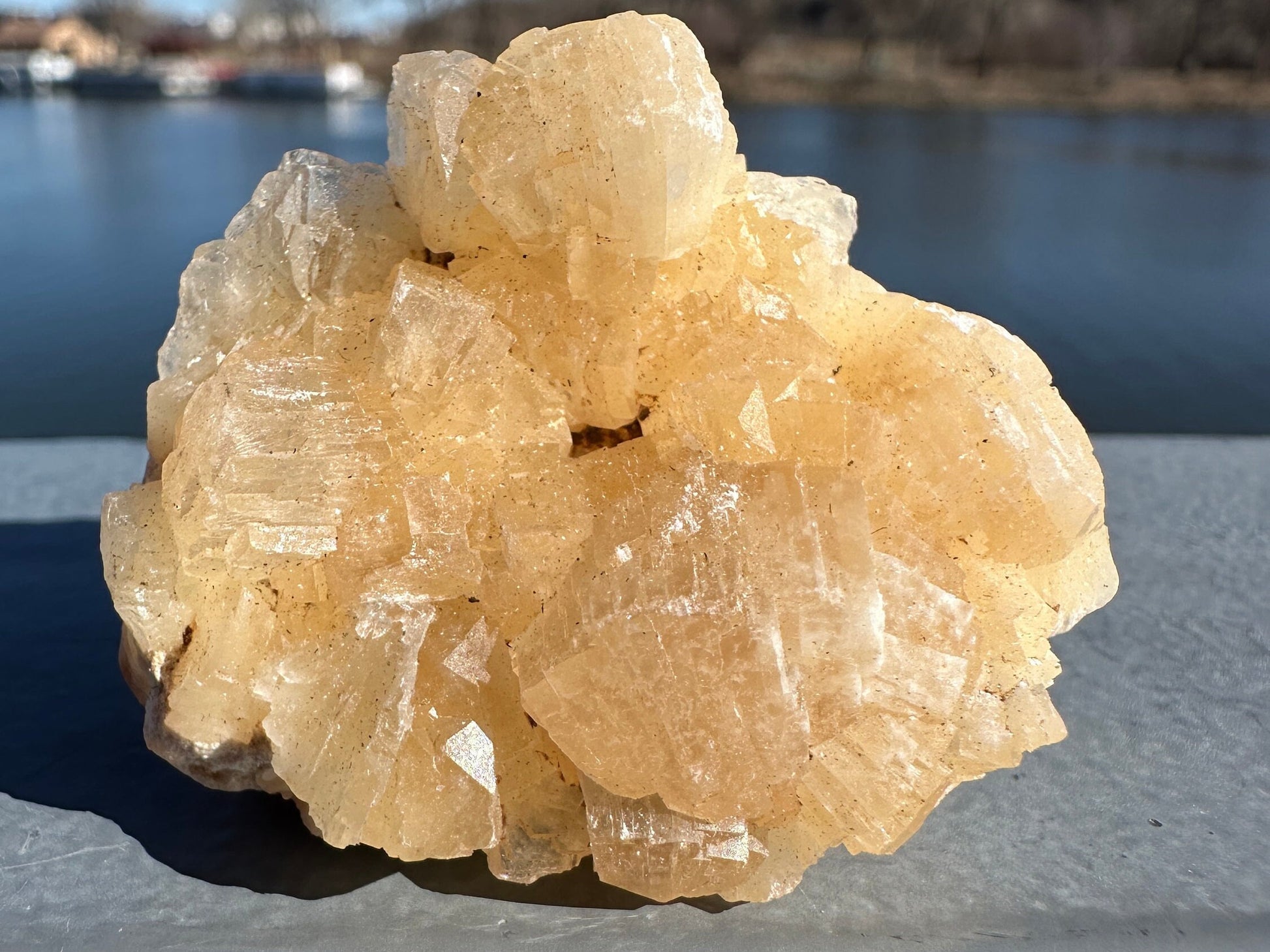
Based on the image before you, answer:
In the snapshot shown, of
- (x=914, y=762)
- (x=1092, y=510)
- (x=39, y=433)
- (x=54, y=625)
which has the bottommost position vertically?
(x=39, y=433)

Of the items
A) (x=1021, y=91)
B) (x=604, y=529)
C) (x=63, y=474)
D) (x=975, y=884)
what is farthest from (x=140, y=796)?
(x=1021, y=91)

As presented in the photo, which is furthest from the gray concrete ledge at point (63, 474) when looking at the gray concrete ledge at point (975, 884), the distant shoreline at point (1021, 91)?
the distant shoreline at point (1021, 91)

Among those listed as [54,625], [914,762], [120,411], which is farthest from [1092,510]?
[120,411]

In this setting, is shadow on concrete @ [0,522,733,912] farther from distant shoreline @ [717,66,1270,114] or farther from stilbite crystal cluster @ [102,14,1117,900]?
distant shoreline @ [717,66,1270,114]

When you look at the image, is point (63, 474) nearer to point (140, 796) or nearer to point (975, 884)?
point (140, 796)

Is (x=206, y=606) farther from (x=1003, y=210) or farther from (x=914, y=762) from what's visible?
(x=1003, y=210)

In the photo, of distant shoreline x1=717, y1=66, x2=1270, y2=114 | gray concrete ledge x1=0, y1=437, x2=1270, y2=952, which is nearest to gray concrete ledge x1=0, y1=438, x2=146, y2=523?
gray concrete ledge x1=0, y1=437, x2=1270, y2=952
